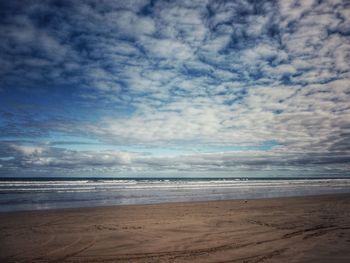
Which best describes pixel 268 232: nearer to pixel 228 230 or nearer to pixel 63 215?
pixel 228 230

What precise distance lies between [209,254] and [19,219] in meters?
9.91

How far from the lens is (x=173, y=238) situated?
927cm

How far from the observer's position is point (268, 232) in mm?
10156

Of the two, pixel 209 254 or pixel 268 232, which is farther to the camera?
pixel 268 232

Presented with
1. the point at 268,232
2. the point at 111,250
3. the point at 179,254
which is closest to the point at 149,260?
the point at 179,254

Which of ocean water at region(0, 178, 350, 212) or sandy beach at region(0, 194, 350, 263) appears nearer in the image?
sandy beach at region(0, 194, 350, 263)

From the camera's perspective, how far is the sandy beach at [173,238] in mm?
7270

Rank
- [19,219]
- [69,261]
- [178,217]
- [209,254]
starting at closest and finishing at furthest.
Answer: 1. [69,261]
2. [209,254]
3. [19,219]
4. [178,217]

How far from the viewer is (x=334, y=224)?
38.7ft

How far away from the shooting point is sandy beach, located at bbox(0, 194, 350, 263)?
7270mm

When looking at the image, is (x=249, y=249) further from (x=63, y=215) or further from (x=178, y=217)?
(x=63, y=215)

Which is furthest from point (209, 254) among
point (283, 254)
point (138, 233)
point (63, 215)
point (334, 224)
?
point (63, 215)

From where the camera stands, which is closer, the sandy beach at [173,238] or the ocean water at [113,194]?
the sandy beach at [173,238]

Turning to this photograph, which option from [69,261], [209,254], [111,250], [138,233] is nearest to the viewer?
[69,261]
